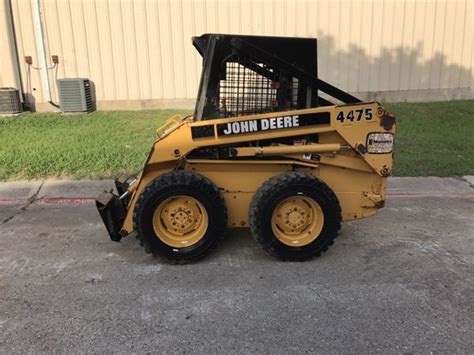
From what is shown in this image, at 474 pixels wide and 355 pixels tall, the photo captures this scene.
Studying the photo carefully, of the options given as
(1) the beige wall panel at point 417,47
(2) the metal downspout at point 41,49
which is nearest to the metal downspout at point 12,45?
(2) the metal downspout at point 41,49

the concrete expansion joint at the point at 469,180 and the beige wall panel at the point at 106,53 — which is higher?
the beige wall panel at the point at 106,53

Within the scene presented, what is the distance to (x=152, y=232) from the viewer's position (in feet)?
14.1

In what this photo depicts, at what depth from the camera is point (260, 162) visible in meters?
4.42

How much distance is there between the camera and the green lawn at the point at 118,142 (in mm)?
7441

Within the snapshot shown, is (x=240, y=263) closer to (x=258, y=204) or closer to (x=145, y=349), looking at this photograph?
(x=258, y=204)

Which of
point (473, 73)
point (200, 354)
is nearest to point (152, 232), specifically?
point (200, 354)

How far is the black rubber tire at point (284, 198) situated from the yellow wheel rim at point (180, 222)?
47 cm

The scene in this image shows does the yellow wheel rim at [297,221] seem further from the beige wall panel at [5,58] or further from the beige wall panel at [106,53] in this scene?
the beige wall panel at [5,58]

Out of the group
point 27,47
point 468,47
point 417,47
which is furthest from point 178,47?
point 468,47

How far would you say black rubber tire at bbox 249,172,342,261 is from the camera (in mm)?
4234

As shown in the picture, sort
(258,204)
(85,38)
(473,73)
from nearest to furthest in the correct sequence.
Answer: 1. (258,204)
2. (85,38)
3. (473,73)

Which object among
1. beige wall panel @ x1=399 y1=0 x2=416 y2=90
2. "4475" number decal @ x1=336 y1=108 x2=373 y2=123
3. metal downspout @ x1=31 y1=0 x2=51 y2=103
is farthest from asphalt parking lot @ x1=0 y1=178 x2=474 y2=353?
beige wall panel @ x1=399 y1=0 x2=416 y2=90

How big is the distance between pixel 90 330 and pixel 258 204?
5.56 feet

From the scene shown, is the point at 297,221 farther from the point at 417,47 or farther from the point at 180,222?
the point at 417,47
